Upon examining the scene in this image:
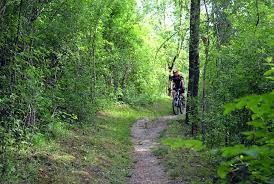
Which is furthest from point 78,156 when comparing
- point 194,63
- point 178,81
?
point 178,81

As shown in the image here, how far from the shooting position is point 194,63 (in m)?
12.9

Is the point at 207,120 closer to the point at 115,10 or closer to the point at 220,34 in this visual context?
the point at 220,34

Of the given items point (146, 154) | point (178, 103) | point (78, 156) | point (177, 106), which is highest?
A: point (178, 103)

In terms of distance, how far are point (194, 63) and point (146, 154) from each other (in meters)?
4.21

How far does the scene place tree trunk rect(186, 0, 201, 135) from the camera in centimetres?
1102

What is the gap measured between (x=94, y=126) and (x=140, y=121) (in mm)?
3941

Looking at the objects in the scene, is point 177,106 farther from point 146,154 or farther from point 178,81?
point 146,154

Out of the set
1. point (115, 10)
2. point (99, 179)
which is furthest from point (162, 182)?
point (115, 10)

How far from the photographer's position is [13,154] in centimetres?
650

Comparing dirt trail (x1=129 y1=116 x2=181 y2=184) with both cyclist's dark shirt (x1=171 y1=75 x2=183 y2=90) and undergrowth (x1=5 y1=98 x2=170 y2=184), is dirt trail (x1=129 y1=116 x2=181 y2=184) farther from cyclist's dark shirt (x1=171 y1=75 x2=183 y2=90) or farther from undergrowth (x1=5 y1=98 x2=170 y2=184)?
cyclist's dark shirt (x1=171 y1=75 x2=183 y2=90)

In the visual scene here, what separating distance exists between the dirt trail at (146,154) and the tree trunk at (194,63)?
1535 millimetres

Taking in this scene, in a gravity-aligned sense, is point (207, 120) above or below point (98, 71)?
below

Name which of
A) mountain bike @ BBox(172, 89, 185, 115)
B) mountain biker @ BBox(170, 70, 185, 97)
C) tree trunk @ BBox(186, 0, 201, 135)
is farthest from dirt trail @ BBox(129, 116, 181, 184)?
mountain biker @ BBox(170, 70, 185, 97)

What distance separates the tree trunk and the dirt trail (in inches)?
60.5
